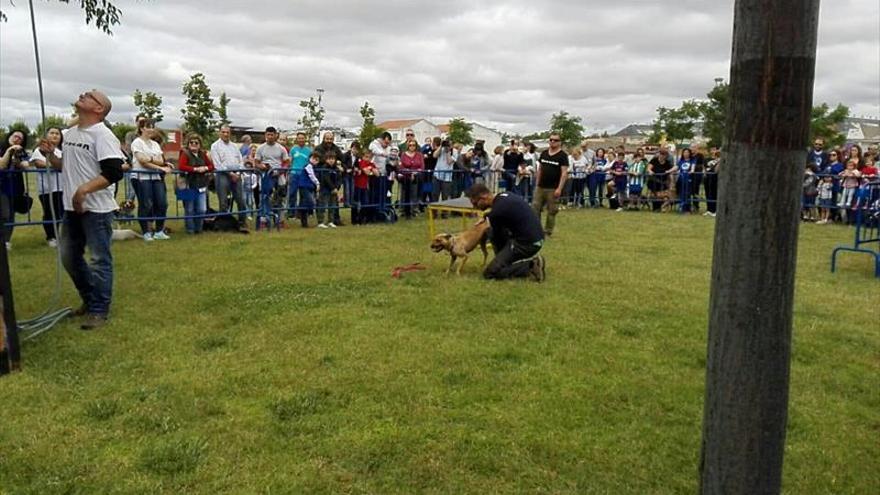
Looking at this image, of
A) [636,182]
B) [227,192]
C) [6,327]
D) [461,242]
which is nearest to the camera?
[6,327]

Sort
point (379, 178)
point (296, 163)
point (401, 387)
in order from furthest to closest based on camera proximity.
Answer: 1. point (379, 178)
2. point (296, 163)
3. point (401, 387)

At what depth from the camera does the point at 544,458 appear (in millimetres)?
3617

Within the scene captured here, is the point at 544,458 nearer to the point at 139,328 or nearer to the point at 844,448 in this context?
the point at 844,448

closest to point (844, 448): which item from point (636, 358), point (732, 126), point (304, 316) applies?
point (636, 358)

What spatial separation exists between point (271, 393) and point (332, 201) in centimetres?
942

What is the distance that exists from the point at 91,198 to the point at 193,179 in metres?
6.02

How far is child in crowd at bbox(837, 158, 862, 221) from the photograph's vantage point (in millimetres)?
15156

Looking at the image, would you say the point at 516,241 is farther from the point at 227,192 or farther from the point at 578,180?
the point at 578,180

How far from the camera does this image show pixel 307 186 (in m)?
13.1

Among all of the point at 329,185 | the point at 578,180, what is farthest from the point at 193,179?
the point at 578,180

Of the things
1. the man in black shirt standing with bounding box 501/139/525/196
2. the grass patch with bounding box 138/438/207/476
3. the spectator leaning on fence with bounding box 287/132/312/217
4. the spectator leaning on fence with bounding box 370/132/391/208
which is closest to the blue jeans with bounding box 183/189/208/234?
the spectator leaning on fence with bounding box 287/132/312/217

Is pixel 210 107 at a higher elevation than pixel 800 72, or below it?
higher

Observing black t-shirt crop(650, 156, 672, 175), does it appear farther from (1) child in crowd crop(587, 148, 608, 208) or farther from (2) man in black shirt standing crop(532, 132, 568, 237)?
(2) man in black shirt standing crop(532, 132, 568, 237)

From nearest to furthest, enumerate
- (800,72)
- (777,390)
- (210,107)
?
(800,72), (777,390), (210,107)
